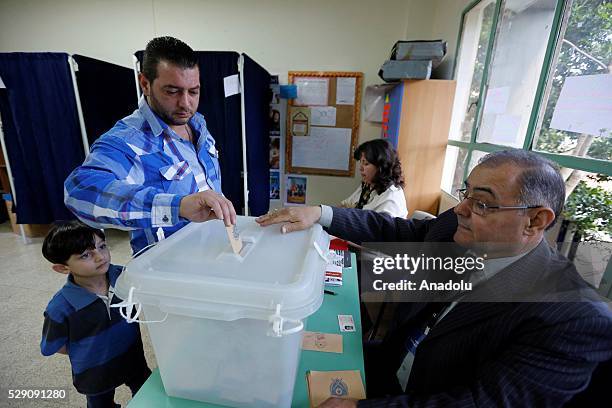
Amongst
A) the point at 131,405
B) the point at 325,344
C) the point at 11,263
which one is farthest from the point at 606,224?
the point at 11,263

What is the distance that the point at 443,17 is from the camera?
8.38 ft

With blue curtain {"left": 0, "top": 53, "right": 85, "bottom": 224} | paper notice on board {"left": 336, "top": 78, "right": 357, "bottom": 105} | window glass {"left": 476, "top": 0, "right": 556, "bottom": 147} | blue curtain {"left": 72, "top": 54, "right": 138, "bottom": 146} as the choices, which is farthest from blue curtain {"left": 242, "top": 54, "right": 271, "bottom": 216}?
window glass {"left": 476, "top": 0, "right": 556, "bottom": 147}

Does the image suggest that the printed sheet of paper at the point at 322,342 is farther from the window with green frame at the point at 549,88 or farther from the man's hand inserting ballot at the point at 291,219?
the window with green frame at the point at 549,88

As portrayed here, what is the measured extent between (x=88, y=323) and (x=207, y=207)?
2.19 ft

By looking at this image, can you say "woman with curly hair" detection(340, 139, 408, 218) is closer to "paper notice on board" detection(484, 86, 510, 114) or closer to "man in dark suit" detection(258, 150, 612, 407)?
"paper notice on board" detection(484, 86, 510, 114)

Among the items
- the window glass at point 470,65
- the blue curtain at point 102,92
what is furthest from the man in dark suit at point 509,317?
the blue curtain at point 102,92

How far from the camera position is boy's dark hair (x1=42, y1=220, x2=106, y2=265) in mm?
970

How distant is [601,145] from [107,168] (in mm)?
1617

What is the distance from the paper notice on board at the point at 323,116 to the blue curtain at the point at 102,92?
1.90 meters

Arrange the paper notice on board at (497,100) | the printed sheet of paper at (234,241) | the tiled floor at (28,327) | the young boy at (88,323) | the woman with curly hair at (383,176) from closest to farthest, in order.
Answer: the printed sheet of paper at (234,241), the young boy at (88,323), the tiled floor at (28,327), the paper notice on board at (497,100), the woman with curly hair at (383,176)

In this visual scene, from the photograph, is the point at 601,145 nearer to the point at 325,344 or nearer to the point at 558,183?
the point at 558,183

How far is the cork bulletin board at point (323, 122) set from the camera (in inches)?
119

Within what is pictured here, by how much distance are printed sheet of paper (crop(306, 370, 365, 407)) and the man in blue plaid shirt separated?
423 millimetres

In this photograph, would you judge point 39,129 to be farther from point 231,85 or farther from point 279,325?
point 279,325
